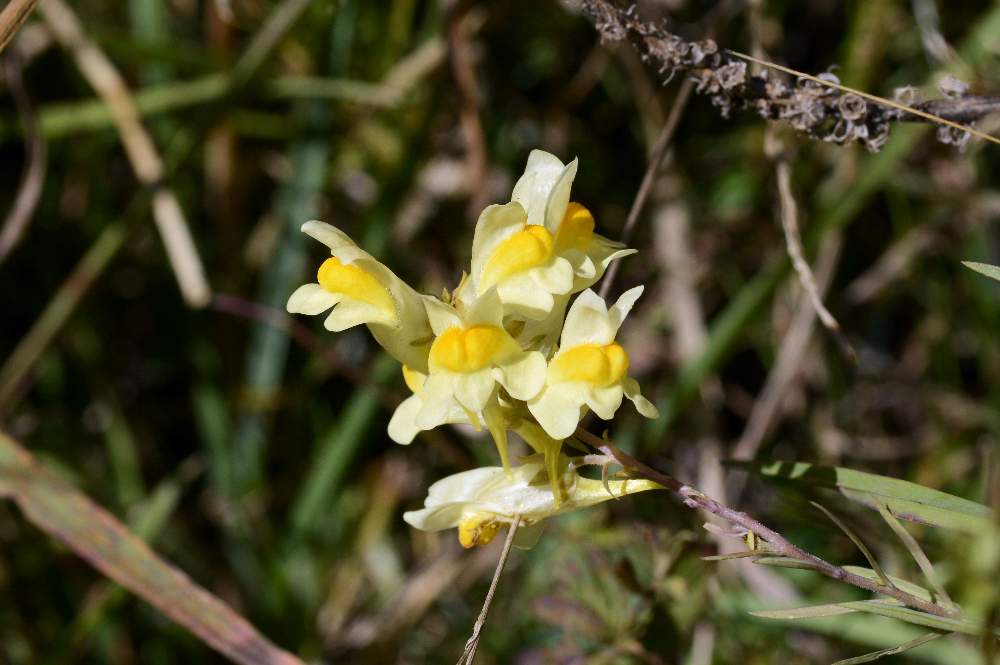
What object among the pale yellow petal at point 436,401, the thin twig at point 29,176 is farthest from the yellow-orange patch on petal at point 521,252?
Answer: the thin twig at point 29,176

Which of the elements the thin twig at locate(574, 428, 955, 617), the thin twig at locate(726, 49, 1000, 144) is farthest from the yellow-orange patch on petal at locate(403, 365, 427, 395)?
the thin twig at locate(726, 49, 1000, 144)

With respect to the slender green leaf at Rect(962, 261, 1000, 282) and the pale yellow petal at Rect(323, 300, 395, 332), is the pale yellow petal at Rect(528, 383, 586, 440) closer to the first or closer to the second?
the pale yellow petal at Rect(323, 300, 395, 332)

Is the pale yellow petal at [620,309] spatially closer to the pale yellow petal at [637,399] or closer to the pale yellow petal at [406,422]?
the pale yellow petal at [637,399]

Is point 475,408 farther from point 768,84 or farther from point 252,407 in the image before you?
point 252,407

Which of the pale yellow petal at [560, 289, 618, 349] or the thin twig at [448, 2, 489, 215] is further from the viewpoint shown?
the thin twig at [448, 2, 489, 215]

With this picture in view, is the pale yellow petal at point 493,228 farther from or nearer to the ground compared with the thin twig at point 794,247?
farther from the ground

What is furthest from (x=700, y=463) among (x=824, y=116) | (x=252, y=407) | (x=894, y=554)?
(x=824, y=116)

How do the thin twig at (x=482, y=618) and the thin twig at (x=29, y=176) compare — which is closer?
the thin twig at (x=482, y=618)
